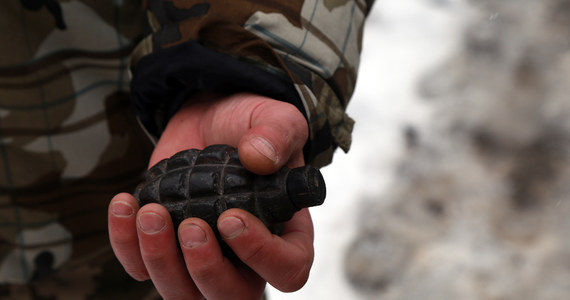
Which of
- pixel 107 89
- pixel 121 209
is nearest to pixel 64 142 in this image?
pixel 107 89

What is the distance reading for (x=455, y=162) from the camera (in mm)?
1101

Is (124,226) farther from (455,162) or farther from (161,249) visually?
(455,162)

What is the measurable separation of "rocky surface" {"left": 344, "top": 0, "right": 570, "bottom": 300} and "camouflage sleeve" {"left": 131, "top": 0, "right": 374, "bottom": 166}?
0.59 meters

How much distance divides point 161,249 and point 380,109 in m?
0.90

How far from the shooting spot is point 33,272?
63cm

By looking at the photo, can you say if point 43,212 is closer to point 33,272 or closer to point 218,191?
point 33,272

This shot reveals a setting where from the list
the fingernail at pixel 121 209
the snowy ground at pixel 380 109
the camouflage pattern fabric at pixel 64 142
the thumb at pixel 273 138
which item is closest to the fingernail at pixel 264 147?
the thumb at pixel 273 138

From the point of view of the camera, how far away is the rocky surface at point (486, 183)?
960 mm

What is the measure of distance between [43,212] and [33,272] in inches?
3.3

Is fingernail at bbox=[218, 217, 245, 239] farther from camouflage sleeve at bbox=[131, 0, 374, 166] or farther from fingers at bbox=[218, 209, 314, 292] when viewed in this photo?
camouflage sleeve at bbox=[131, 0, 374, 166]

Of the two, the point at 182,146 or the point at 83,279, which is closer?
the point at 182,146

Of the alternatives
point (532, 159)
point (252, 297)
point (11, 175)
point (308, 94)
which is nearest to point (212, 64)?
point (308, 94)

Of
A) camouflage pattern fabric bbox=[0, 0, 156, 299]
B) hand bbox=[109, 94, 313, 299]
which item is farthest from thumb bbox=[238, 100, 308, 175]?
camouflage pattern fabric bbox=[0, 0, 156, 299]

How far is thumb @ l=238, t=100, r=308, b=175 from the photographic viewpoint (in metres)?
0.35
